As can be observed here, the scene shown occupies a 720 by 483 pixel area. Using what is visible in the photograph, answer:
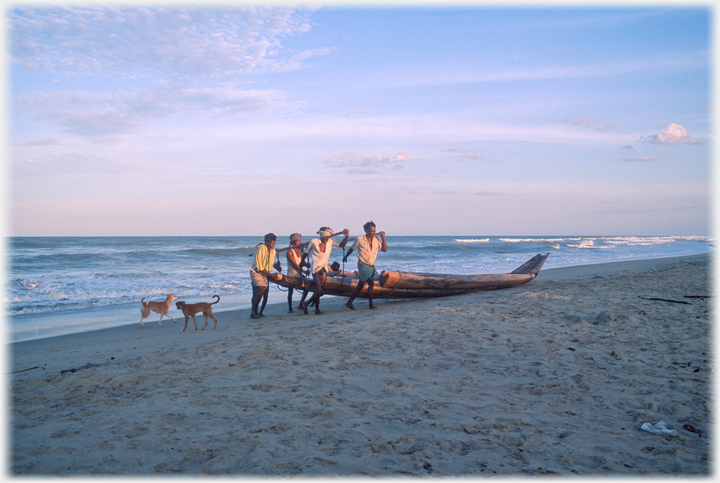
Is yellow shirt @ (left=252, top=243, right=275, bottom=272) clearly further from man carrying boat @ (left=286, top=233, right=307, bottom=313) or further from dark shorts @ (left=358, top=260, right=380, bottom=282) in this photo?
dark shorts @ (left=358, top=260, right=380, bottom=282)

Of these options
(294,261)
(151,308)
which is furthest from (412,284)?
(151,308)

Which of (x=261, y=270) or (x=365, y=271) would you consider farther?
(x=365, y=271)

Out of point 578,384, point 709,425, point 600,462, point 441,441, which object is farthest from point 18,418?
point 709,425

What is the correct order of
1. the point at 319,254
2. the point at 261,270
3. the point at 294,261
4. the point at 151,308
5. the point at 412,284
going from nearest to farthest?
the point at 151,308, the point at 261,270, the point at 319,254, the point at 294,261, the point at 412,284

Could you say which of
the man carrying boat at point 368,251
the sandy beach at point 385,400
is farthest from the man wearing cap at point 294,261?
the sandy beach at point 385,400

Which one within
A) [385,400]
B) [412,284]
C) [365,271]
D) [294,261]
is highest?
[294,261]

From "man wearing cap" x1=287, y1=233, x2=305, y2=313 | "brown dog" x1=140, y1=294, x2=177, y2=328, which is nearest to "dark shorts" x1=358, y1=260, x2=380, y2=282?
"man wearing cap" x1=287, y1=233, x2=305, y2=313

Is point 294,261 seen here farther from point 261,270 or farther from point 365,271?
point 365,271

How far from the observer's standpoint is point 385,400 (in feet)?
11.5

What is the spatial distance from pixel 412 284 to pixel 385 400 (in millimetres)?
6080

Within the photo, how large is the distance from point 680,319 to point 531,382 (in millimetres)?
3626

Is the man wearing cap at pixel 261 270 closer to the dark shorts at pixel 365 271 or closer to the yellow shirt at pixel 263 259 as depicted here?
the yellow shirt at pixel 263 259

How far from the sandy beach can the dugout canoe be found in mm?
2630

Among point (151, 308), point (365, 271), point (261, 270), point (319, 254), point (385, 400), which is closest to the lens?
point (385, 400)
